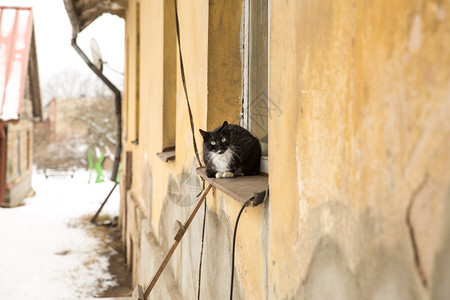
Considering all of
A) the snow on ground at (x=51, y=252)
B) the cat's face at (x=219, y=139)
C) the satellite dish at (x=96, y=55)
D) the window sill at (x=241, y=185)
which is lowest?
the snow on ground at (x=51, y=252)

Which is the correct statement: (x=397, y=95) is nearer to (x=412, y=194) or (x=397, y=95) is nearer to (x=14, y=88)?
(x=412, y=194)

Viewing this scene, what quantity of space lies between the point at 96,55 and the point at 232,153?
7.51 m

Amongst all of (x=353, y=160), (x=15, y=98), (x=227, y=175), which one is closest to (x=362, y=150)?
(x=353, y=160)

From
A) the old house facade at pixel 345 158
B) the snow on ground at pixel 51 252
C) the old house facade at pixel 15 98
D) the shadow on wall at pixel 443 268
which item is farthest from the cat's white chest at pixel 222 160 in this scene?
the old house facade at pixel 15 98

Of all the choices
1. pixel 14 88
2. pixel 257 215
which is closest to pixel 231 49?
pixel 257 215

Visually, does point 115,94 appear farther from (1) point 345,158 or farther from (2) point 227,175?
(1) point 345,158

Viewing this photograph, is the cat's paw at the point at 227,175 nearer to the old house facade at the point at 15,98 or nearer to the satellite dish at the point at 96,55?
the satellite dish at the point at 96,55

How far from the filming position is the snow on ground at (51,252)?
5312 mm

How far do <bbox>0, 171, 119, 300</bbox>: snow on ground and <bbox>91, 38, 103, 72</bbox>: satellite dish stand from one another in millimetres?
3295

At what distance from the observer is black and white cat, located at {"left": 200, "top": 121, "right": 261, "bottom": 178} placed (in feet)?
6.14

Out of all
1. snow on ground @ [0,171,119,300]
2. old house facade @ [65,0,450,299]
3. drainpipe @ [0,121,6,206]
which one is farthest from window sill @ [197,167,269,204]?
drainpipe @ [0,121,6,206]

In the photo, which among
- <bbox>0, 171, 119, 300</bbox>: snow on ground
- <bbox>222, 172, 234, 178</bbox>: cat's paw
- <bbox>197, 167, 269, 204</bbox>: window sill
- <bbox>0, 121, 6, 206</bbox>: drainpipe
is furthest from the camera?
<bbox>0, 121, 6, 206</bbox>: drainpipe

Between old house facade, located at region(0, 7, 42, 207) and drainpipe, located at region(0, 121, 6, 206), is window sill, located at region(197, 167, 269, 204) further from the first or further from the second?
drainpipe, located at region(0, 121, 6, 206)

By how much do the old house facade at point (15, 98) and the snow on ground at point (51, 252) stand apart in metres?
0.79
